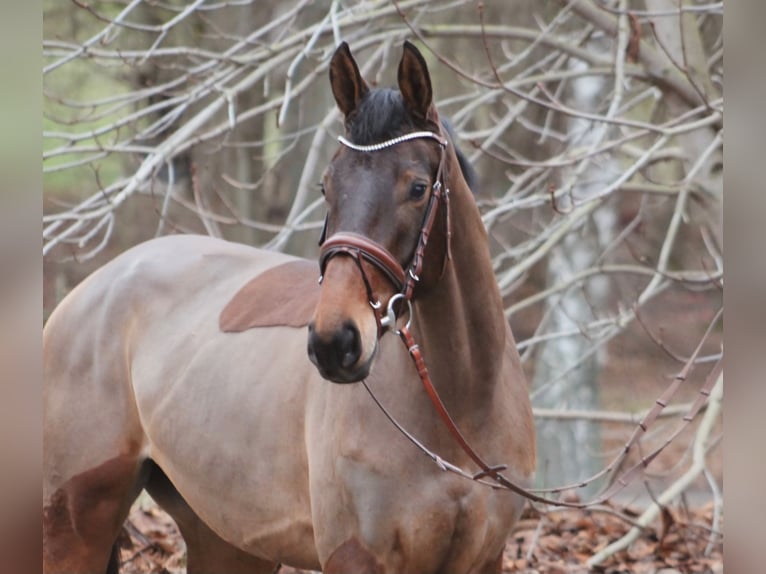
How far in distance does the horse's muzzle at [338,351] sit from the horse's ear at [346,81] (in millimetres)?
598

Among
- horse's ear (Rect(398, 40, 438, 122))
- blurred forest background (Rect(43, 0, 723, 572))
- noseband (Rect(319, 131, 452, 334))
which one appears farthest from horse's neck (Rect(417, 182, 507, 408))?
blurred forest background (Rect(43, 0, 723, 572))

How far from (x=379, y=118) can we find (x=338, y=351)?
57 cm

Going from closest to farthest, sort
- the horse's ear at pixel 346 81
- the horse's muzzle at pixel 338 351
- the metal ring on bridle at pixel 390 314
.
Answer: the horse's muzzle at pixel 338 351
the metal ring on bridle at pixel 390 314
the horse's ear at pixel 346 81

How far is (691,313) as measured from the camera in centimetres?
1207

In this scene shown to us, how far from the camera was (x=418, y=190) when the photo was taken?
2.27 meters

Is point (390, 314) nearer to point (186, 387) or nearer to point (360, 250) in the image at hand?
point (360, 250)

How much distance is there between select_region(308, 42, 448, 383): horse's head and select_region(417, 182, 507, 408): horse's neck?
10 cm

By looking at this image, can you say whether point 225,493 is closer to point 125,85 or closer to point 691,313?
point 125,85

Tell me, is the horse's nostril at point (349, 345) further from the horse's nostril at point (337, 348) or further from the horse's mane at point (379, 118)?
the horse's mane at point (379, 118)

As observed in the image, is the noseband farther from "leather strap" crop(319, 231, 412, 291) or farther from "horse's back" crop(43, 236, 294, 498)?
"horse's back" crop(43, 236, 294, 498)

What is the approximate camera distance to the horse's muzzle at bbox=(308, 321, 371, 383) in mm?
2039

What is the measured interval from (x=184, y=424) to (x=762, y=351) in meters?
2.50

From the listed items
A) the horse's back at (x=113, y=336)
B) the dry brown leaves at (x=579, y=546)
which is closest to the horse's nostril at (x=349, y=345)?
the horse's back at (x=113, y=336)

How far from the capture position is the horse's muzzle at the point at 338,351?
2.04 metres
